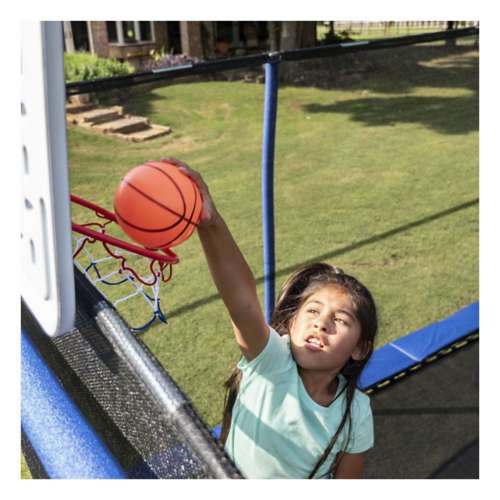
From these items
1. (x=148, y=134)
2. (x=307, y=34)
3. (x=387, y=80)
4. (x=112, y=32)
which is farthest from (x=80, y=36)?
(x=387, y=80)

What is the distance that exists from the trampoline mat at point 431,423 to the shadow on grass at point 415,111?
6.47 metres

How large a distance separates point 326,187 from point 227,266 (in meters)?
5.50

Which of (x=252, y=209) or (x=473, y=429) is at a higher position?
(x=252, y=209)

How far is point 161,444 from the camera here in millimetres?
1235

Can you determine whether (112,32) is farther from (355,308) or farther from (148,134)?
(355,308)

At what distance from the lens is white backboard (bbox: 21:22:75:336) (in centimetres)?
105

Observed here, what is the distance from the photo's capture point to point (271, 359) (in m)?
1.62

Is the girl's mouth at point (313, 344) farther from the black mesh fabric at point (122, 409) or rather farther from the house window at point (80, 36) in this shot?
the house window at point (80, 36)

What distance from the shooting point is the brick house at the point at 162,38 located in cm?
1305

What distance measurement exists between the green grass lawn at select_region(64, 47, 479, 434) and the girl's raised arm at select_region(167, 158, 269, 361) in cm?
189

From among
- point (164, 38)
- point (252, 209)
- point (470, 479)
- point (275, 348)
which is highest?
point (164, 38)

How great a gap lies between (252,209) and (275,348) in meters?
4.60

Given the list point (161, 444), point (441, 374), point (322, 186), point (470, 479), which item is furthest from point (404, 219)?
point (161, 444)

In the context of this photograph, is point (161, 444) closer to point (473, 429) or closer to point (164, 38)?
point (473, 429)
